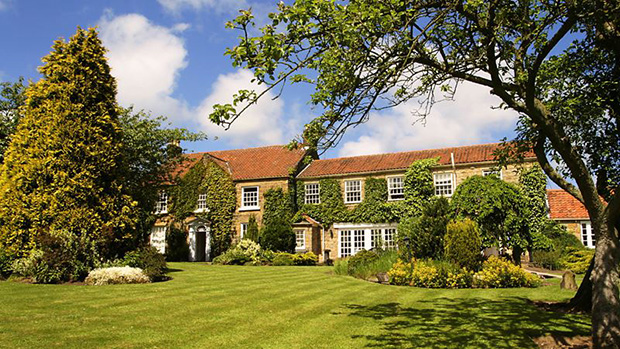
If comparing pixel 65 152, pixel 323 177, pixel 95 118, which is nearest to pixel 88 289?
pixel 65 152

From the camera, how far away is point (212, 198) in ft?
106

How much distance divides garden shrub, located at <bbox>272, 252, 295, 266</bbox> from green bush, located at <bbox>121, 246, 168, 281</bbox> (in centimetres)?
1052

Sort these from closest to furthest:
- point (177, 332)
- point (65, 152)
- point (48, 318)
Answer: point (177, 332) → point (48, 318) → point (65, 152)

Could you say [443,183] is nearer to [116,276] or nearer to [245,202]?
[245,202]

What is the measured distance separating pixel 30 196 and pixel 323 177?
19.7 metres

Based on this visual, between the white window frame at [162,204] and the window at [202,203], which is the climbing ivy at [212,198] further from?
the white window frame at [162,204]

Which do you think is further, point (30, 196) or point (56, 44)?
point (56, 44)

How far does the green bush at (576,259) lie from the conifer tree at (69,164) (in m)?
21.1

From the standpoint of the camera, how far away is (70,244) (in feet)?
44.9

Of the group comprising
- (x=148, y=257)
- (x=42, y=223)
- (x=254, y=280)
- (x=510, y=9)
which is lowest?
(x=254, y=280)

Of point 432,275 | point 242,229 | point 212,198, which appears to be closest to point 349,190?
point 242,229

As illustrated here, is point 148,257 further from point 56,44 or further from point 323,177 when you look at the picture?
point 323,177

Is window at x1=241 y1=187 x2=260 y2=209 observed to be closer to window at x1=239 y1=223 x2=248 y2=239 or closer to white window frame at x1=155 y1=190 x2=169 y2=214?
window at x1=239 y1=223 x2=248 y2=239

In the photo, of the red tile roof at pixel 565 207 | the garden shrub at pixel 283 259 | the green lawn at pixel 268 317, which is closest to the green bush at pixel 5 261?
the green lawn at pixel 268 317
